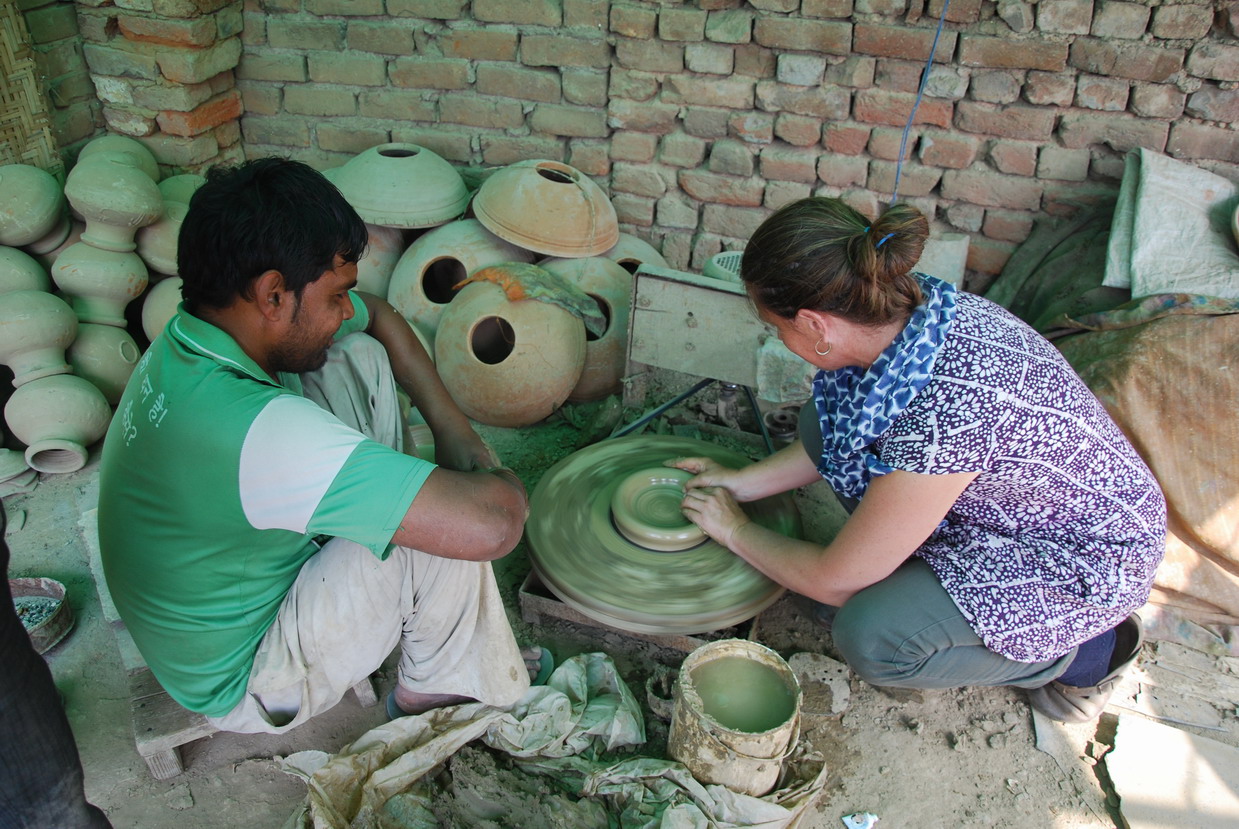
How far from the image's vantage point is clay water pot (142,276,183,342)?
3.64 m

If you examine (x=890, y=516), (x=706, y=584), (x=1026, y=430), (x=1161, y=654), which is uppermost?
(x=1026, y=430)

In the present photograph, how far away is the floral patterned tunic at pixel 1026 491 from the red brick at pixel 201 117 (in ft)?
11.7

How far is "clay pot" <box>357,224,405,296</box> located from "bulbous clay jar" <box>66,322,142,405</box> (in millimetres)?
995

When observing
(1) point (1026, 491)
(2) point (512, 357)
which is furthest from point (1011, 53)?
(2) point (512, 357)

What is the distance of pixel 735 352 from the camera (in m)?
3.11

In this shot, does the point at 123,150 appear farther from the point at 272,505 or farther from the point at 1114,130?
the point at 1114,130

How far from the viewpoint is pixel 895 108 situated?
368cm

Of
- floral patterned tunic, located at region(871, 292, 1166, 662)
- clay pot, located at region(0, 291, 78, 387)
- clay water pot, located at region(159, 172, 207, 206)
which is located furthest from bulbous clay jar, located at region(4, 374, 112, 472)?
floral patterned tunic, located at region(871, 292, 1166, 662)

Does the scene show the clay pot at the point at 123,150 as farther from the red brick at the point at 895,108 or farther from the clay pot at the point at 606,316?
the red brick at the point at 895,108

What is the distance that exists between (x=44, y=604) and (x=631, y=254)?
2.58 metres

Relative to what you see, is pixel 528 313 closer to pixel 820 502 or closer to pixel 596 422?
pixel 596 422

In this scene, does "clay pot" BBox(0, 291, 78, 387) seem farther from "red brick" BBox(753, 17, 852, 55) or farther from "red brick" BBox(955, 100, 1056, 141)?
"red brick" BBox(955, 100, 1056, 141)

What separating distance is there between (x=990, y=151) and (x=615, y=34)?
66.7 inches

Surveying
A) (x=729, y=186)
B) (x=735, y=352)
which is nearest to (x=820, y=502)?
(x=735, y=352)
